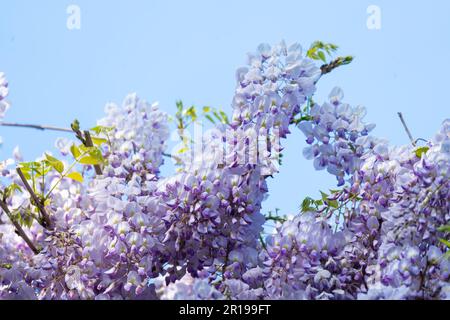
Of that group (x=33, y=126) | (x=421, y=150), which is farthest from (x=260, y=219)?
Answer: (x=33, y=126)

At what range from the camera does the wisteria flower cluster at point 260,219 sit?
159cm

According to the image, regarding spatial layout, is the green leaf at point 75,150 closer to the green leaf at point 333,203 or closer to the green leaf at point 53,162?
the green leaf at point 53,162

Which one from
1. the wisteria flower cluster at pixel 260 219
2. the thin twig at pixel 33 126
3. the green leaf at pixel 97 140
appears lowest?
the wisteria flower cluster at pixel 260 219

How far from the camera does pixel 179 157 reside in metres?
2.08

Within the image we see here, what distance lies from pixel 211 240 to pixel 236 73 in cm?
36

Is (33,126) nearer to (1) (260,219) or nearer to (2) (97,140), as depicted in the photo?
(2) (97,140)

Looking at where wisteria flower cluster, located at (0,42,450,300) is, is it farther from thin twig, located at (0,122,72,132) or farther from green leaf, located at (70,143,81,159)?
thin twig, located at (0,122,72,132)

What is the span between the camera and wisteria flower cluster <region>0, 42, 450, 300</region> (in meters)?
1.59

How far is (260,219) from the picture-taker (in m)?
1.75

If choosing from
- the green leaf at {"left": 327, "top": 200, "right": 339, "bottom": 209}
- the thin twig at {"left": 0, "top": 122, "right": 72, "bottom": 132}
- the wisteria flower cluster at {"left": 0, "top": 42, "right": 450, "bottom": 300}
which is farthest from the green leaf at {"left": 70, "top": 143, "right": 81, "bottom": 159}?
the green leaf at {"left": 327, "top": 200, "right": 339, "bottom": 209}

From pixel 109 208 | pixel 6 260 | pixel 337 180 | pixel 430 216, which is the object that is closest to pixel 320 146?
pixel 337 180

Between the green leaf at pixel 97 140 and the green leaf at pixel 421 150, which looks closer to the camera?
the green leaf at pixel 421 150

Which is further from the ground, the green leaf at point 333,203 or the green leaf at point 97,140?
the green leaf at point 97,140

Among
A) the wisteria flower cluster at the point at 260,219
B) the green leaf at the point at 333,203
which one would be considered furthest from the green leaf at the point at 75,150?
the green leaf at the point at 333,203
